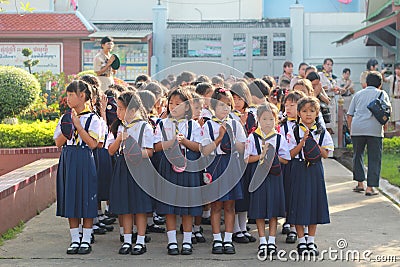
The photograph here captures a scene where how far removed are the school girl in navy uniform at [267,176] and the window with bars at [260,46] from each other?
16.0 m

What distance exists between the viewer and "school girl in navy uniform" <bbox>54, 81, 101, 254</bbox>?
693 cm

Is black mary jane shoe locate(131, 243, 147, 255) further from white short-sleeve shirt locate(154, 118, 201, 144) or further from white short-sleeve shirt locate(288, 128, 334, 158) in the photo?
white short-sleeve shirt locate(288, 128, 334, 158)

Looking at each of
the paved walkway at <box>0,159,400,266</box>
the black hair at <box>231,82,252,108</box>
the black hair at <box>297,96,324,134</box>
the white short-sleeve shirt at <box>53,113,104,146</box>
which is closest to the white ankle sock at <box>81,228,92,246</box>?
the paved walkway at <box>0,159,400,266</box>

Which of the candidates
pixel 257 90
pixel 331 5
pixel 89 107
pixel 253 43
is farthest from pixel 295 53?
pixel 89 107

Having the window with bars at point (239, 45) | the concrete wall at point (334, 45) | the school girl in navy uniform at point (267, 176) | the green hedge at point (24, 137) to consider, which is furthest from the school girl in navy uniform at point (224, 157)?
the window with bars at point (239, 45)

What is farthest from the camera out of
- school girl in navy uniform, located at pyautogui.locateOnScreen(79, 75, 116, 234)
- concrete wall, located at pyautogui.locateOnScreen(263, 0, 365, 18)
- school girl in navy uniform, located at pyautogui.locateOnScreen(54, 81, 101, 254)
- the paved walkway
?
concrete wall, located at pyautogui.locateOnScreen(263, 0, 365, 18)

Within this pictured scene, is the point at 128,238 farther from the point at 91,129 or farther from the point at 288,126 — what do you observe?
the point at 288,126

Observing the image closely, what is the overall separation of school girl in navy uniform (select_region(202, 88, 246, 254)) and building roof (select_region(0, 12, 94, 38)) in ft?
52.6

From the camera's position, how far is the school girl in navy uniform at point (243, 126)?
24.2 feet

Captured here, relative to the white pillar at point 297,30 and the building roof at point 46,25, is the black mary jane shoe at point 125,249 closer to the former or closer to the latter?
the building roof at point 46,25

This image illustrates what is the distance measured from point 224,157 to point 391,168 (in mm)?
6130

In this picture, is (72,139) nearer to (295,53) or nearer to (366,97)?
(366,97)

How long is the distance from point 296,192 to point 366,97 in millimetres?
3551

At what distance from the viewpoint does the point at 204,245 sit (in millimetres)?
7336
